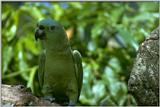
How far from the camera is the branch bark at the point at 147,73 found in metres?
1.58

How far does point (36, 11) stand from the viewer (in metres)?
3.14

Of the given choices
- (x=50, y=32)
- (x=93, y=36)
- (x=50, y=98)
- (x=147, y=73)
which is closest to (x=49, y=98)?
(x=50, y=98)

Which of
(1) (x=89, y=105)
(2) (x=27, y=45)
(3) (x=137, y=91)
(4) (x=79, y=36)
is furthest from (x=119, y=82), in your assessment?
(3) (x=137, y=91)

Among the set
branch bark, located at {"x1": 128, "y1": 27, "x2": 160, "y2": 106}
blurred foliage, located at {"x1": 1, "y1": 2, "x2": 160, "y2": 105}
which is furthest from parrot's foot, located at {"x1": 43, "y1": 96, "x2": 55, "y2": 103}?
blurred foliage, located at {"x1": 1, "y1": 2, "x2": 160, "y2": 105}

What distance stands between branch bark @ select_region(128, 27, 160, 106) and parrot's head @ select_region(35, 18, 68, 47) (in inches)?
12.2

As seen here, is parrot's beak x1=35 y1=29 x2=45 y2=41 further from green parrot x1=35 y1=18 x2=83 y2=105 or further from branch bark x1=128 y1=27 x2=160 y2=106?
branch bark x1=128 y1=27 x2=160 y2=106

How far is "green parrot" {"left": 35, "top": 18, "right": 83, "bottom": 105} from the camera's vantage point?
1515 millimetres

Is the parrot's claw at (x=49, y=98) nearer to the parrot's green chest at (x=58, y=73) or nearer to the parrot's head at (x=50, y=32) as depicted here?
the parrot's green chest at (x=58, y=73)

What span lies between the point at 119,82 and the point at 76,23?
0.60 metres

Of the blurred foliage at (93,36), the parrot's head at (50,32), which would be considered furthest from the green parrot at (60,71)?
the blurred foliage at (93,36)

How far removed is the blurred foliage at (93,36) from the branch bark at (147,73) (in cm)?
125

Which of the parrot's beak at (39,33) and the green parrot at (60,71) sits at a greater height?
the parrot's beak at (39,33)

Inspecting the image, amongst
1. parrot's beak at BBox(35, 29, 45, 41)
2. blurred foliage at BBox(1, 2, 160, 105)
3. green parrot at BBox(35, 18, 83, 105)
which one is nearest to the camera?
parrot's beak at BBox(35, 29, 45, 41)

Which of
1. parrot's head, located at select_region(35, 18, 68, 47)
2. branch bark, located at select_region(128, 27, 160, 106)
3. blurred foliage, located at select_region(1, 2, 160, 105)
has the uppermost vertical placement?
parrot's head, located at select_region(35, 18, 68, 47)
